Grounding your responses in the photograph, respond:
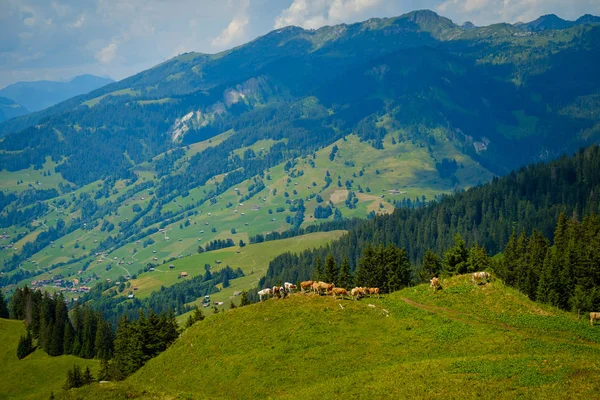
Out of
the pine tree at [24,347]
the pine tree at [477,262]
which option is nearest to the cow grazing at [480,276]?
the pine tree at [477,262]

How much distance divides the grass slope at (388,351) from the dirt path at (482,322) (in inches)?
5.5

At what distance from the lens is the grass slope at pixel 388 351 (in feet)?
157

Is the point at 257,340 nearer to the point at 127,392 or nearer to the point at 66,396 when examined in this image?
the point at 127,392

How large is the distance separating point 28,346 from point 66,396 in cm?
9706

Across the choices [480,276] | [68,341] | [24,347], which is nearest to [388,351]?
[480,276]

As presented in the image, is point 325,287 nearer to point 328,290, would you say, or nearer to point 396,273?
point 328,290

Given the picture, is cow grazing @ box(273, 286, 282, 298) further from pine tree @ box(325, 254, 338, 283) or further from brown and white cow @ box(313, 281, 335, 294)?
pine tree @ box(325, 254, 338, 283)

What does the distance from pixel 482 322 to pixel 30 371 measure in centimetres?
11546

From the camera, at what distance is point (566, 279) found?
308 ft

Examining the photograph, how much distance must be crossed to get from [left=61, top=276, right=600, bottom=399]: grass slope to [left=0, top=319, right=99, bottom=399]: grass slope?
5426cm

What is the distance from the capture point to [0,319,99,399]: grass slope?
116762 mm

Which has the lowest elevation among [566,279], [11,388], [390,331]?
[11,388]

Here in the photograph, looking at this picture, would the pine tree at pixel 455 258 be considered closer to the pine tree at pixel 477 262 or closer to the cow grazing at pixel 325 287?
the pine tree at pixel 477 262

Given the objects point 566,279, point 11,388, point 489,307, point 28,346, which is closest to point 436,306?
point 489,307
